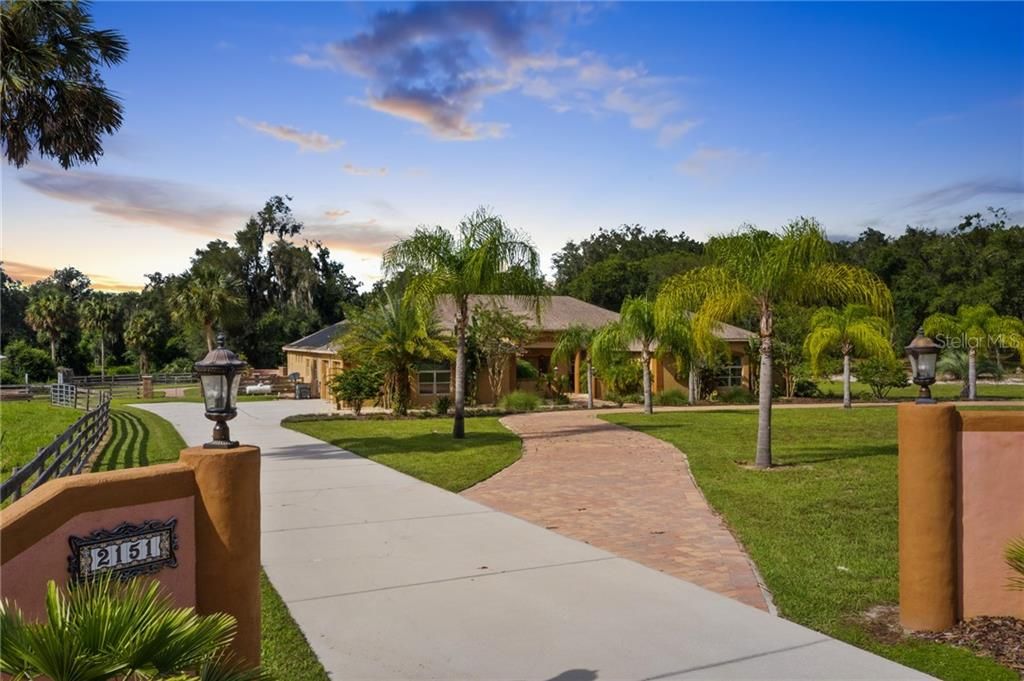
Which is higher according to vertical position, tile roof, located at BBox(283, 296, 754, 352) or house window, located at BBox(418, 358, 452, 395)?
tile roof, located at BBox(283, 296, 754, 352)

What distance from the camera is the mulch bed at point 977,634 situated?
5719 mm

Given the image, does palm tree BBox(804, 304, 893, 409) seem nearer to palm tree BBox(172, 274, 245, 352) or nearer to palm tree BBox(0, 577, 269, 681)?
palm tree BBox(0, 577, 269, 681)

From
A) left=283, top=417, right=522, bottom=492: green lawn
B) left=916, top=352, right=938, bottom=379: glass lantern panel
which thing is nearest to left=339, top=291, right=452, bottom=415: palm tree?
left=283, top=417, right=522, bottom=492: green lawn

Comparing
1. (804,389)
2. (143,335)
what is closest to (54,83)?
(804,389)

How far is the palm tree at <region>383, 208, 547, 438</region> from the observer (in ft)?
60.3

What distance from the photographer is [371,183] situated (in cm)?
1895

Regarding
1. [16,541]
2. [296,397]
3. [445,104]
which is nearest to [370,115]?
[445,104]

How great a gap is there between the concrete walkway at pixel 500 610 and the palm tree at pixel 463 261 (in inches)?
341

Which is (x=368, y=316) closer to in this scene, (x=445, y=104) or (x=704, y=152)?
(x=445, y=104)

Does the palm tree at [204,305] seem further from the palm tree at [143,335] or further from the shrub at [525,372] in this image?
the shrub at [525,372]

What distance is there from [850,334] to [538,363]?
42.3 feet

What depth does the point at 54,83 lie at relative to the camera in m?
13.9

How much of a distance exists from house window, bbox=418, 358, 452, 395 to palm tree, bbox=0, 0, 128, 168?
54.2 feet

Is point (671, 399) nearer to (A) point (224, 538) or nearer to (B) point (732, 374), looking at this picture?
(B) point (732, 374)
